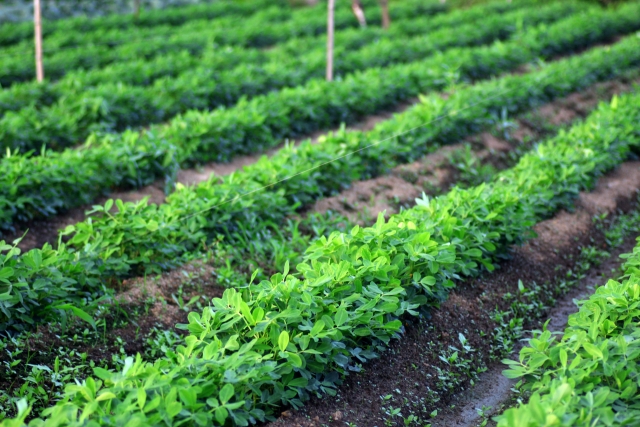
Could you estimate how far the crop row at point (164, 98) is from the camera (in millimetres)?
7531

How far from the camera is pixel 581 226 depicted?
234 inches

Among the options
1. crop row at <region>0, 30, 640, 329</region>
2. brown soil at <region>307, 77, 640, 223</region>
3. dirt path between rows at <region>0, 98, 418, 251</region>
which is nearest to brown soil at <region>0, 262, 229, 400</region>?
crop row at <region>0, 30, 640, 329</region>

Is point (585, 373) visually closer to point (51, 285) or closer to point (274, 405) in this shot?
point (274, 405)

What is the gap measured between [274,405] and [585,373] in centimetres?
142

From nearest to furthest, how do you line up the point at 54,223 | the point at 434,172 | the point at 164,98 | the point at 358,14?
the point at 54,223, the point at 434,172, the point at 164,98, the point at 358,14

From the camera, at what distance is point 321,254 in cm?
402

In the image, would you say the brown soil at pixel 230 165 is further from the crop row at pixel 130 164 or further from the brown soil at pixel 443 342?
the brown soil at pixel 443 342

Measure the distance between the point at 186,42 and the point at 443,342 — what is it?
425 inches

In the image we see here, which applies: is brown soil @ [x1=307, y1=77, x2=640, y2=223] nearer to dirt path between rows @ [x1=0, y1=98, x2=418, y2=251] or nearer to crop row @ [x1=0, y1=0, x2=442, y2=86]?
dirt path between rows @ [x1=0, y1=98, x2=418, y2=251]

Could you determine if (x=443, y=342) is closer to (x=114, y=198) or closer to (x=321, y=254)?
(x=321, y=254)

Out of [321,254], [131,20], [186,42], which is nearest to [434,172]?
[321,254]

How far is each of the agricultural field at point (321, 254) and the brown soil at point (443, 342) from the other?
0.02 metres

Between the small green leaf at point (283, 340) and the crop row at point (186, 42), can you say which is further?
the crop row at point (186, 42)

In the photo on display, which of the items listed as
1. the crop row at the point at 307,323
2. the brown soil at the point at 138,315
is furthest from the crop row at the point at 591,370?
the brown soil at the point at 138,315
